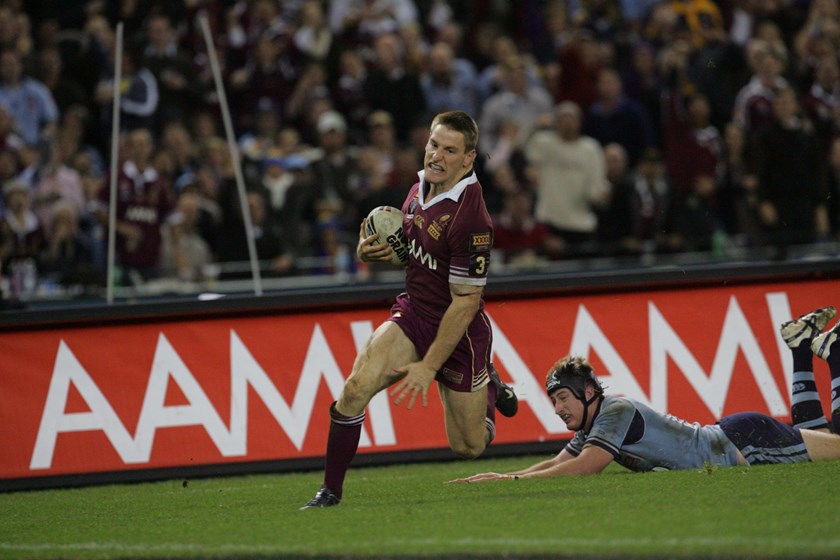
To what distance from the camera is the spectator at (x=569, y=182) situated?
16016 mm

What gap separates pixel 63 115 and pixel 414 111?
14.0 feet

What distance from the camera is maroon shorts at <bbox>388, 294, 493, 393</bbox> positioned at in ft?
26.8

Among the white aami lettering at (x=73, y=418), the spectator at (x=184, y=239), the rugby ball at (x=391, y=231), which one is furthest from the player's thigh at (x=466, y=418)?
the spectator at (x=184, y=239)

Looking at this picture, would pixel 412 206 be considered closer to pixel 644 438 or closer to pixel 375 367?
pixel 375 367

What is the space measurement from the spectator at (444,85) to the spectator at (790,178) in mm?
3859

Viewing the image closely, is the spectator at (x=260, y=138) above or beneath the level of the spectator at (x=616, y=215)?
above


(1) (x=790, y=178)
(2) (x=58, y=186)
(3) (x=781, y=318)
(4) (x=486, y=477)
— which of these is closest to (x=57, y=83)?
(2) (x=58, y=186)

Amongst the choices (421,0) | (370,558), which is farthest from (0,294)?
(421,0)

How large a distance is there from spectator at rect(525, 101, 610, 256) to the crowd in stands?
0.09ft

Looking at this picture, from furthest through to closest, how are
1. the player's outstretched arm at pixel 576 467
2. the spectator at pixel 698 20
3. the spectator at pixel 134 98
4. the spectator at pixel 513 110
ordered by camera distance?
the spectator at pixel 698 20 → the spectator at pixel 513 110 → the spectator at pixel 134 98 → the player's outstretched arm at pixel 576 467

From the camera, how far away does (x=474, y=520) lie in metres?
7.09

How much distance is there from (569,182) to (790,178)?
2.50 meters

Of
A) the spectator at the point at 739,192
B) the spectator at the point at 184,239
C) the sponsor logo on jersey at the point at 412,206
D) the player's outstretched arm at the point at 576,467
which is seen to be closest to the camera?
the sponsor logo on jersey at the point at 412,206

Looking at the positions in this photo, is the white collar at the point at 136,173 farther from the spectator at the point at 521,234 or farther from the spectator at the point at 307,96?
the spectator at the point at 521,234
